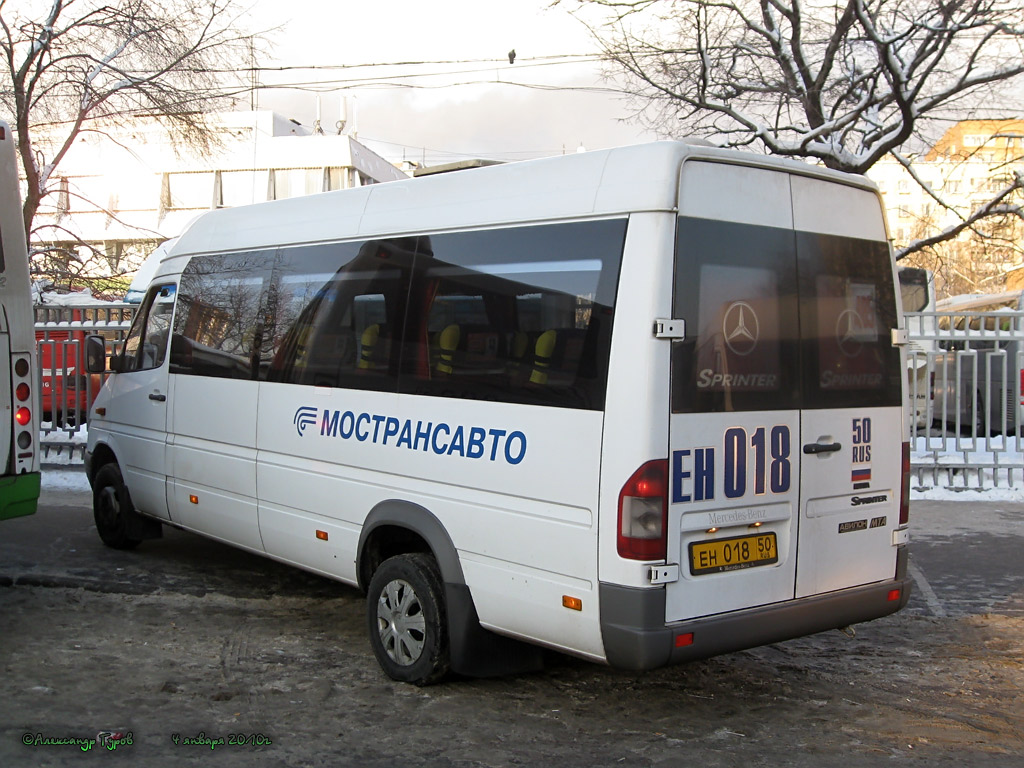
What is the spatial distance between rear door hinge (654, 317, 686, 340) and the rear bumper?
1042 mm

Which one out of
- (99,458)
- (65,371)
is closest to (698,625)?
(99,458)

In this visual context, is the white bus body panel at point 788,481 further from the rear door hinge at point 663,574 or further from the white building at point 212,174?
the white building at point 212,174

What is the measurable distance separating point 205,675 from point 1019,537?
737 centimetres

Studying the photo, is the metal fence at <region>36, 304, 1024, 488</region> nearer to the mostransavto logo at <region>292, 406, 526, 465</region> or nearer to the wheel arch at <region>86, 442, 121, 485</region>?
the wheel arch at <region>86, 442, 121, 485</region>

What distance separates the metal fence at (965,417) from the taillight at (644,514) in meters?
7.73

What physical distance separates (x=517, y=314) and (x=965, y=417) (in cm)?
881

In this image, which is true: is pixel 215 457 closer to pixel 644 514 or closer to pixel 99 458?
pixel 99 458

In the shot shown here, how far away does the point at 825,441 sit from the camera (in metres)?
4.72

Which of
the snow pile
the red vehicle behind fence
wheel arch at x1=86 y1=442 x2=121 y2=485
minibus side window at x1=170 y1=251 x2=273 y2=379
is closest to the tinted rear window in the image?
minibus side window at x1=170 y1=251 x2=273 y2=379

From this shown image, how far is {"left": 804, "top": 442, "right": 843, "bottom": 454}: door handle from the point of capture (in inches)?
182

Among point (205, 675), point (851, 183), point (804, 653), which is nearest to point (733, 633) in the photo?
point (804, 653)

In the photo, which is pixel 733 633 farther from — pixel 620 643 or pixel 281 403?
pixel 281 403

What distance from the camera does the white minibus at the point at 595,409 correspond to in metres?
4.14

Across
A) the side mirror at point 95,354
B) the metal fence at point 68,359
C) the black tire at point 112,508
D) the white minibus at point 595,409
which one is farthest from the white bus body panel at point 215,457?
the metal fence at point 68,359
